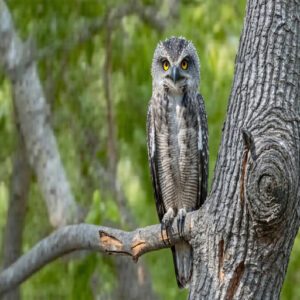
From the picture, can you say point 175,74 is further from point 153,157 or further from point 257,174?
point 257,174

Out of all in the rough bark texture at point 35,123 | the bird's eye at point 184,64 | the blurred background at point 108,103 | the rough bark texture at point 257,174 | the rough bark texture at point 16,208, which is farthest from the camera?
the rough bark texture at point 16,208

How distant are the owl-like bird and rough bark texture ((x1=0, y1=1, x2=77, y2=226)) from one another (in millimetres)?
1316

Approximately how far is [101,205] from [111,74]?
291 centimetres

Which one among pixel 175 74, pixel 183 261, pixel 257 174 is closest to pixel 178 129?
pixel 175 74

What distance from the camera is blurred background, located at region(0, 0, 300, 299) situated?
23.7 feet

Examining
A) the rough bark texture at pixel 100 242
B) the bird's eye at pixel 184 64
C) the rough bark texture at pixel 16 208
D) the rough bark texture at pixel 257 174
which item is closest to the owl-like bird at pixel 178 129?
the bird's eye at pixel 184 64

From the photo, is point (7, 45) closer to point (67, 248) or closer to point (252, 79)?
point (67, 248)

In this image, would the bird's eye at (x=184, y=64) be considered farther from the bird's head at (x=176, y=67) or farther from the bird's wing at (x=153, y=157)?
the bird's wing at (x=153, y=157)

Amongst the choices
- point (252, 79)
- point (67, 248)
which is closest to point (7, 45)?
point (67, 248)

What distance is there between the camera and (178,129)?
5148 millimetres

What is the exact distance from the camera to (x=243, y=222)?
367cm

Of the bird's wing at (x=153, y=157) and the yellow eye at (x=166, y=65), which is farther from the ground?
the yellow eye at (x=166, y=65)

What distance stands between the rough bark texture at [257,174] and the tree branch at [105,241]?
22 cm

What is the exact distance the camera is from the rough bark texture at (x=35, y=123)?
6.48 m
